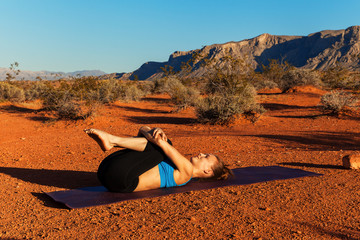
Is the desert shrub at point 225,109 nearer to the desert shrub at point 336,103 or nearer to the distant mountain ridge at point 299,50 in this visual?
the desert shrub at point 336,103

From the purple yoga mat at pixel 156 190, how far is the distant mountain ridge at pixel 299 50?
72091 millimetres

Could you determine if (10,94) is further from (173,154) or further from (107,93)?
(173,154)

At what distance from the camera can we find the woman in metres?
3.43

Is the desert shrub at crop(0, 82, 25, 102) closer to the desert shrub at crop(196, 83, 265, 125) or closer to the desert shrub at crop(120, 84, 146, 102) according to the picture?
the desert shrub at crop(120, 84, 146, 102)

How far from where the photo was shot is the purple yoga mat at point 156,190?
3473mm

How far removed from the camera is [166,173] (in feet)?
12.6

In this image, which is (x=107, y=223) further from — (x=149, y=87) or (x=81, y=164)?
(x=149, y=87)

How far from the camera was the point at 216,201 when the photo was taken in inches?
137

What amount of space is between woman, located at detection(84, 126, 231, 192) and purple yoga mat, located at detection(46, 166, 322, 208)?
0.38 feet

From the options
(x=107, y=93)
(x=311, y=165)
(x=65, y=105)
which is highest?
(x=107, y=93)

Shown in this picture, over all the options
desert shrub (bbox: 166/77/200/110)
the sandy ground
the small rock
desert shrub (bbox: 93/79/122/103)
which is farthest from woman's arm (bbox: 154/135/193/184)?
desert shrub (bbox: 93/79/122/103)

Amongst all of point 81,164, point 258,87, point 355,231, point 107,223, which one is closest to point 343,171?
point 355,231

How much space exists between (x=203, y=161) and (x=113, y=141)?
4.07ft

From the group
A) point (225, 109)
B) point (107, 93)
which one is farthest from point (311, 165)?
point (107, 93)
